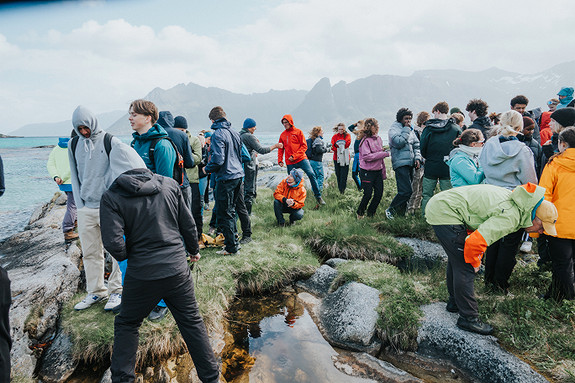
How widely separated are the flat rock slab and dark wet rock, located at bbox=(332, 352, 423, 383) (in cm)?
50

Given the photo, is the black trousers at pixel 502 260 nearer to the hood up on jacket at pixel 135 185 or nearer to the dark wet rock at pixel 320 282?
the dark wet rock at pixel 320 282

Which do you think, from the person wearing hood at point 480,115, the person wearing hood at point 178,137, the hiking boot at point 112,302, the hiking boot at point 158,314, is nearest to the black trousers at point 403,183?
the person wearing hood at point 480,115

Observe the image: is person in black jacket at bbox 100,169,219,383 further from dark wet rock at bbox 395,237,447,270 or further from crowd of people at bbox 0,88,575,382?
dark wet rock at bbox 395,237,447,270

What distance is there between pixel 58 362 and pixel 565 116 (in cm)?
691

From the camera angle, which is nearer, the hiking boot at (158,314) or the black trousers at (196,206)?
the hiking boot at (158,314)

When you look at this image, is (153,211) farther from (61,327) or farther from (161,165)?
(61,327)

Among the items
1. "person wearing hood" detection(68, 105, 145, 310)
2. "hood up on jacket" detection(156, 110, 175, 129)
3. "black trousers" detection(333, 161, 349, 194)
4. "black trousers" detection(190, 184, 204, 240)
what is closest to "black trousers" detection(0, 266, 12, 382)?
"person wearing hood" detection(68, 105, 145, 310)

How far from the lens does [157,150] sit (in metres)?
4.00


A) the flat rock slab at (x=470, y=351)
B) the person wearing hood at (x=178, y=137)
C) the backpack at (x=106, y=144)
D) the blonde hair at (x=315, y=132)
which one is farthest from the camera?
the blonde hair at (x=315, y=132)

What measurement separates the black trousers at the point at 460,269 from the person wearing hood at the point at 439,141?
3.17 metres

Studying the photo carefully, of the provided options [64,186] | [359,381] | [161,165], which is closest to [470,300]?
[359,381]

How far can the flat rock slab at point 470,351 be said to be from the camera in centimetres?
305

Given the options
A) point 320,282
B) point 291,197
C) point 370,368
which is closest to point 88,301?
point 320,282

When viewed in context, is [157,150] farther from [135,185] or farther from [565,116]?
[565,116]
